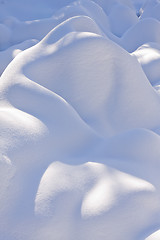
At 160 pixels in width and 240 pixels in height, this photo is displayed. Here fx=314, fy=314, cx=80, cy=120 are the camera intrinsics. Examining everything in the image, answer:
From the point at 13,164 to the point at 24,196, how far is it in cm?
11

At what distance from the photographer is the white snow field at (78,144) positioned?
36.5 inches

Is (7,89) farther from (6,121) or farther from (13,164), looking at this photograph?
(13,164)

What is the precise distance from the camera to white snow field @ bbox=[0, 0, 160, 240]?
3.04 ft

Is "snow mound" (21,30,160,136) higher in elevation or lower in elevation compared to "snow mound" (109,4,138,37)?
higher

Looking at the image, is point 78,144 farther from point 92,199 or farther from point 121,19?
point 121,19

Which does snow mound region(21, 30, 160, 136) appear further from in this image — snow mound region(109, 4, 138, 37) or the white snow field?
snow mound region(109, 4, 138, 37)

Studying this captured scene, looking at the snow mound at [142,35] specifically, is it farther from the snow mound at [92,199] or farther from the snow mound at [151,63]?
the snow mound at [92,199]

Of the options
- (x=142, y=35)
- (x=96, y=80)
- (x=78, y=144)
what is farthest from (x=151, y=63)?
(x=78, y=144)

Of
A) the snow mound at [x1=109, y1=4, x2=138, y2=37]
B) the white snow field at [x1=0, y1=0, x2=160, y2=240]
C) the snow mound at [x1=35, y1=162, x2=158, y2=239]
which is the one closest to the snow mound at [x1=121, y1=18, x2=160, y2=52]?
the snow mound at [x1=109, y1=4, x2=138, y2=37]

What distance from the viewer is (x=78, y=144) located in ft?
4.11

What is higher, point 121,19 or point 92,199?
point 92,199

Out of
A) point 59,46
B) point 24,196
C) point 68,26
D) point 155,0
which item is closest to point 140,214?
point 24,196

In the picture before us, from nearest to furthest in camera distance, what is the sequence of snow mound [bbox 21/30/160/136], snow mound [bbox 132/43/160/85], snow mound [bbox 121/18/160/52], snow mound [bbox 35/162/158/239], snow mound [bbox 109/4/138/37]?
snow mound [bbox 35/162/158/239] → snow mound [bbox 21/30/160/136] → snow mound [bbox 132/43/160/85] → snow mound [bbox 121/18/160/52] → snow mound [bbox 109/4/138/37]

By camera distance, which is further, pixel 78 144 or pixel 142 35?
pixel 142 35
